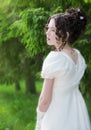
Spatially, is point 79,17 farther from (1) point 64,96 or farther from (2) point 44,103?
(2) point 44,103

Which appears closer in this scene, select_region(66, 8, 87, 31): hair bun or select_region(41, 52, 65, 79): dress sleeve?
select_region(41, 52, 65, 79): dress sleeve

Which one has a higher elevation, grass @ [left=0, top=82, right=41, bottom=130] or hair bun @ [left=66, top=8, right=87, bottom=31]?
hair bun @ [left=66, top=8, right=87, bottom=31]

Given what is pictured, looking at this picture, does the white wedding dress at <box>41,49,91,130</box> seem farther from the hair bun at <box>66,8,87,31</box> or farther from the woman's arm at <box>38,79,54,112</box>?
the hair bun at <box>66,8,87,31</box>

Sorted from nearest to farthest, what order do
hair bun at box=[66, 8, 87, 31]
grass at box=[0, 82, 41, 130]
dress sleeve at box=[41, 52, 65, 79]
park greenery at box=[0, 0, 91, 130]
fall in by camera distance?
dress sleeve at box=[41, 52, 65, 79] → hair bun at box=[66, 8, 87, 31] → park greenery at box=[0, 0, 91, 130] → grass at box=[0, 82, 41, 130]

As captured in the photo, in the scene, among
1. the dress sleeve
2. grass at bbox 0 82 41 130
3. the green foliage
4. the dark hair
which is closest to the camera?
the dress sleeve

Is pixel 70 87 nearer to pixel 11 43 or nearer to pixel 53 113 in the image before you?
pixel 53 113

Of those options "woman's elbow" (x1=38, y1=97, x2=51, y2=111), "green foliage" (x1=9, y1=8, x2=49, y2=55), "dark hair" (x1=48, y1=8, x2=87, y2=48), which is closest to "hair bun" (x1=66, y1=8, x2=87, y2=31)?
"dark hair" (x1=48, y1=8, x2=87, y2=48)

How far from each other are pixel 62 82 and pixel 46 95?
0.19m

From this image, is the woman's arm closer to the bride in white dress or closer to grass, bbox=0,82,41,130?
the bride in white dress

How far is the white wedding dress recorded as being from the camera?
454 cm

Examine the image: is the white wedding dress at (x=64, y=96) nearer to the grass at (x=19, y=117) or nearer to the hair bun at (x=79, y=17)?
the hair bun at (x=79, y=17)

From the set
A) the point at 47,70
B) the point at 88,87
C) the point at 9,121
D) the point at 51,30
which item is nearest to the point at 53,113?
the point at 47,70


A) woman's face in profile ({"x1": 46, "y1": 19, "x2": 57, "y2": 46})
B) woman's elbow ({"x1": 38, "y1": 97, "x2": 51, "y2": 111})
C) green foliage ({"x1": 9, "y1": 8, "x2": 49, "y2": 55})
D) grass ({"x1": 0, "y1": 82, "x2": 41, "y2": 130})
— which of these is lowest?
grass ({"x1": 0, "y1": 82, "x2": 41, "y2": 130})

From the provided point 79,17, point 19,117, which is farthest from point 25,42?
point 79,17
